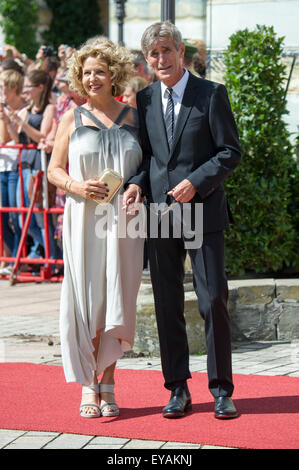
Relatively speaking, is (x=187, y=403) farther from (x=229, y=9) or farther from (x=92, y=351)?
(x=229, y=9)

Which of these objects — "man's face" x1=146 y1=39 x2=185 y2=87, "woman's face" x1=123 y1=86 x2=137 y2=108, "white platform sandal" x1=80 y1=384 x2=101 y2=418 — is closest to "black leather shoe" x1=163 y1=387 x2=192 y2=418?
"white platform sandal" x1=80 y1=384 x2=101 y2=418

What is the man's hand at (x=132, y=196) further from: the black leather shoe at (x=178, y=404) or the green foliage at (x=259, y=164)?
the green foliage at (x=259, y=164)

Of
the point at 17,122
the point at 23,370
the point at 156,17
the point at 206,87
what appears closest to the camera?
the point at 206,87

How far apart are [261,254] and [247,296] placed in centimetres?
68

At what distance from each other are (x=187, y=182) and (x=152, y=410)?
1312 millimetres

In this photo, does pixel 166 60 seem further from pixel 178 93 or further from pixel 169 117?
pixel 169 117

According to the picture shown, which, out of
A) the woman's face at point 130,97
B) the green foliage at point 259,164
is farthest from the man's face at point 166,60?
the woman's face at point 130,97

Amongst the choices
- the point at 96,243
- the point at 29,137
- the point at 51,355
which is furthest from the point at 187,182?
the point at 29,137

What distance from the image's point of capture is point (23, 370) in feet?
19.8

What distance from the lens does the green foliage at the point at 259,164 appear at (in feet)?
24.3

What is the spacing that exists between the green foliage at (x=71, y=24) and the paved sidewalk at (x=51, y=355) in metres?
23.6

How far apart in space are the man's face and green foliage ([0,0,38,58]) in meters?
24.6

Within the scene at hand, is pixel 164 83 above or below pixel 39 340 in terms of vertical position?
above

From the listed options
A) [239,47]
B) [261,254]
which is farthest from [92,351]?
[239,47]
